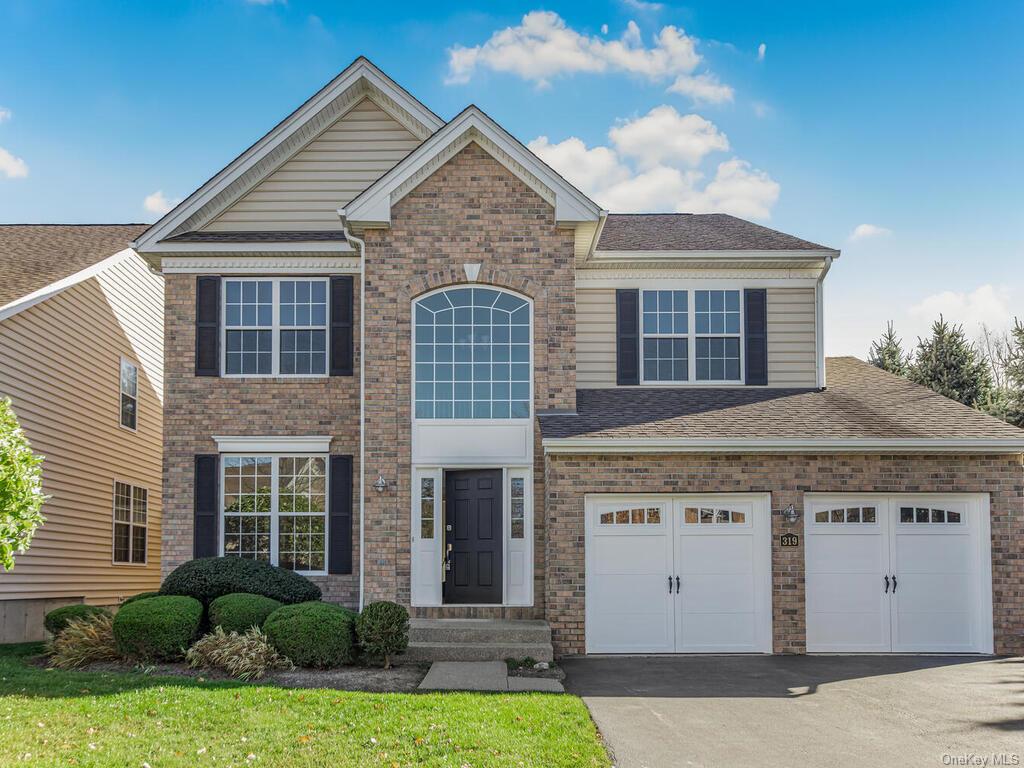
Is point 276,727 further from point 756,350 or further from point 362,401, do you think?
point 756,350

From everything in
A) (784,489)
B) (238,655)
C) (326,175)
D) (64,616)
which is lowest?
(238,655)

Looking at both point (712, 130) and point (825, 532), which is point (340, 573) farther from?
point (712, 130)

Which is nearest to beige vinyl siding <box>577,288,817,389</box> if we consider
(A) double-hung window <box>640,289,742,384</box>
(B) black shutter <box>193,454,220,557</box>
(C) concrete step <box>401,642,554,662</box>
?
(A) double-hung window <box>640,289,742,384</box>

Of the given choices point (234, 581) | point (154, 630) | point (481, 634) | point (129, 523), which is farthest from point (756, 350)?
point (129, 523)

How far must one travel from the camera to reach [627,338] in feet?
Answer: 53.0

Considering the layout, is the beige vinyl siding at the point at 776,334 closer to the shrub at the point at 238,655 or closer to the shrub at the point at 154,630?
the shrub at the point at 238,655

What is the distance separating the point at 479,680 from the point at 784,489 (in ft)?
18.2

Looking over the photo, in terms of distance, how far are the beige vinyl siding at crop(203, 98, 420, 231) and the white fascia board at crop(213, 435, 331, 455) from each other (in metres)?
3.53

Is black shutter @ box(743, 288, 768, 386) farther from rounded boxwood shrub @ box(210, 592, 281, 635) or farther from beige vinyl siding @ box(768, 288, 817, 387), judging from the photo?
rounded boxwood shrub @ box(210, 592, 281, 635)

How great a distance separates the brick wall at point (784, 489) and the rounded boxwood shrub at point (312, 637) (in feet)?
Answer: 10.3

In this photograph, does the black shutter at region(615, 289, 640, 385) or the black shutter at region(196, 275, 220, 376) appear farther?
the black shutter at region(615, 289, 640, 385)

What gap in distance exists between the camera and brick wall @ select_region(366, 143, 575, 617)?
14.8 m

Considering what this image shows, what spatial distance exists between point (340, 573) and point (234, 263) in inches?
208

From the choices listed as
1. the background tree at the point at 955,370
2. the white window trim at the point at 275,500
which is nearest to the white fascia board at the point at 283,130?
the white window trim at the point at 275,500
